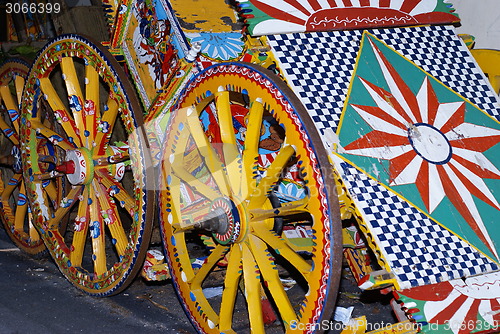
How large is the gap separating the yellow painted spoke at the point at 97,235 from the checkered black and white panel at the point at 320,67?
1164 millimetres

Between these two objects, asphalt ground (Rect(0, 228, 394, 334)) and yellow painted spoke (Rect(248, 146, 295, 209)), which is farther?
asphalt ground (Rect(0, 228, 394, 334))

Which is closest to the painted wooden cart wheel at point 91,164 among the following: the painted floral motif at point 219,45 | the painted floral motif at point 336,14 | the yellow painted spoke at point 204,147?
the yellow painted spoke at point 204,147

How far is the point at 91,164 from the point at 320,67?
3.83 ft

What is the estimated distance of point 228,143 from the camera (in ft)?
8.05

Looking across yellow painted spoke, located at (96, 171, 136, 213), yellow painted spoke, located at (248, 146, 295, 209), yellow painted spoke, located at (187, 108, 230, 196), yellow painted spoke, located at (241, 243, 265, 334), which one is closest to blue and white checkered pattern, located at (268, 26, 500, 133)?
yellow painted spoke, located at (248, 146, 295, 209)

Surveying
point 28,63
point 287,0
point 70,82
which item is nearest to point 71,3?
point 28,63

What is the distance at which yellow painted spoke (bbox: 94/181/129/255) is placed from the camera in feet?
9.68

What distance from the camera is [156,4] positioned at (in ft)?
9.57

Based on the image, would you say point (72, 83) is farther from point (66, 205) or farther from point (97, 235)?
point (97, 235)

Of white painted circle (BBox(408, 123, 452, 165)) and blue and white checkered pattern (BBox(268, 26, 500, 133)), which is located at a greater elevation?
blue and white checkered pattern (BBox(268, 26, 500, 133))

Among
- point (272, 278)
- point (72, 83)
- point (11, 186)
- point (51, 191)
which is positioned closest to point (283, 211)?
point (272, 278)

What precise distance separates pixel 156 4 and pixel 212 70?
26.1 inches

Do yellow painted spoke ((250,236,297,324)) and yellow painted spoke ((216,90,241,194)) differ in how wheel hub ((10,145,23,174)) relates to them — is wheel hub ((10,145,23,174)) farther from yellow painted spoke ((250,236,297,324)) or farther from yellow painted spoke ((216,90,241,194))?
yellow painted spoke ((250,236,297,324))
